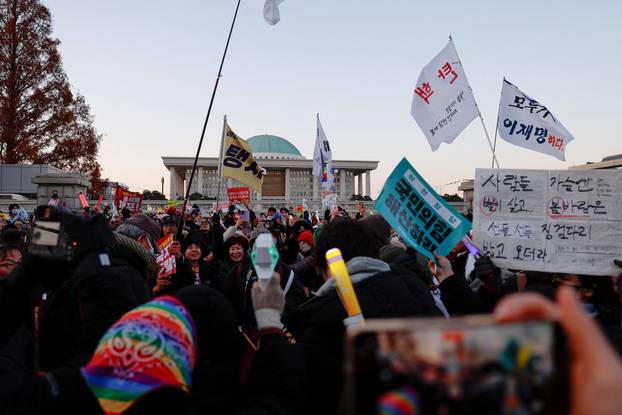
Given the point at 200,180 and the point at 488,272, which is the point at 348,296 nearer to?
the point at 488,272

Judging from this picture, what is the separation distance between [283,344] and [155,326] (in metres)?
0.55

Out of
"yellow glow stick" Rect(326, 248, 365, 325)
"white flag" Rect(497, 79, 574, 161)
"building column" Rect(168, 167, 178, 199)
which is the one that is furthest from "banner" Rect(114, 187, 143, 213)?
"building column" Rect(168, 167, 178, 199)

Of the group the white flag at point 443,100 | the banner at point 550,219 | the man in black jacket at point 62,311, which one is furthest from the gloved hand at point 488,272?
the white flag at point 443,100

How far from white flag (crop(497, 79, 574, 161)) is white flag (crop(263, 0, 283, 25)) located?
5.09m

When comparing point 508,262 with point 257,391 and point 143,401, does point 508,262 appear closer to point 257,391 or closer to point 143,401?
point 257,391

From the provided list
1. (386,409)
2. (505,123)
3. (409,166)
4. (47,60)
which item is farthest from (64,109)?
(386,409)

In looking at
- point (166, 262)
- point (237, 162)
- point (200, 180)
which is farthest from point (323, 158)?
point (200, 180)

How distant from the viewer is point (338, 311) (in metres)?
2.10

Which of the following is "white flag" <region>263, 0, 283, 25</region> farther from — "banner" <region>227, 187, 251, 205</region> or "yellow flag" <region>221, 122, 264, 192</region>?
"banner" <region>227, 187, 251, 205</region>

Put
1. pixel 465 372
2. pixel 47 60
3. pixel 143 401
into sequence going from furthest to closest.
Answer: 1. pixel 47 60
2. pixel 143 401
3. pixel 465 372

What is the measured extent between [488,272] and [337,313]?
5.23 ft

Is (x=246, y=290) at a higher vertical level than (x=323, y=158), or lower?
lower

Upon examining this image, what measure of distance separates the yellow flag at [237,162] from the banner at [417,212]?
6818 millimetres

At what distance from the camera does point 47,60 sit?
2470 cm
